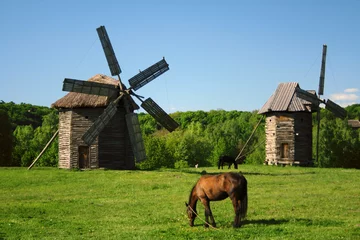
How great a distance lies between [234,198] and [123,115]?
2413 cm

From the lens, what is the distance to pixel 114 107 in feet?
116

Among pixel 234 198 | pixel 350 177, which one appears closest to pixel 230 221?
pixel 234 198

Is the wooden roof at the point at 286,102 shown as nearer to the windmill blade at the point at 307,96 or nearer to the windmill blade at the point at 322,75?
the windmill blade at the point at 307,96

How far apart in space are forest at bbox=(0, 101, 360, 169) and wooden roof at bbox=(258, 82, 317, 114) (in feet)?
9.88

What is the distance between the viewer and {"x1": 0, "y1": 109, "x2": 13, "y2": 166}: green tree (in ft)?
188

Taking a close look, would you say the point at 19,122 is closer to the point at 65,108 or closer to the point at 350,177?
the point at 65,108

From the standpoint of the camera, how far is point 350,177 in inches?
1282

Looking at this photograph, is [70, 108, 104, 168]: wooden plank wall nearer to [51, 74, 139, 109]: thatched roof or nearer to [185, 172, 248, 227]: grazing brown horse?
[51, 74, 139, 109]: thatched roof

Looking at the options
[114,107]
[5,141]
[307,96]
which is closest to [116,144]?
[114,107]

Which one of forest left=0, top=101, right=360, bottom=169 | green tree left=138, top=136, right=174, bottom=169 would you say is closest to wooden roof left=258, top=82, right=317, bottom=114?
forest left=0, top=101, right=360, bottom=169

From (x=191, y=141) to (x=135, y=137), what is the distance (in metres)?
49.5

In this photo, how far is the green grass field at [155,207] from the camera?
A: 14.1 m

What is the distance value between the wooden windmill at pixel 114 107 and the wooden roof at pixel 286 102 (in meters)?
12.8

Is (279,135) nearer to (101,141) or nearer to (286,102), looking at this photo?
(286,102)
